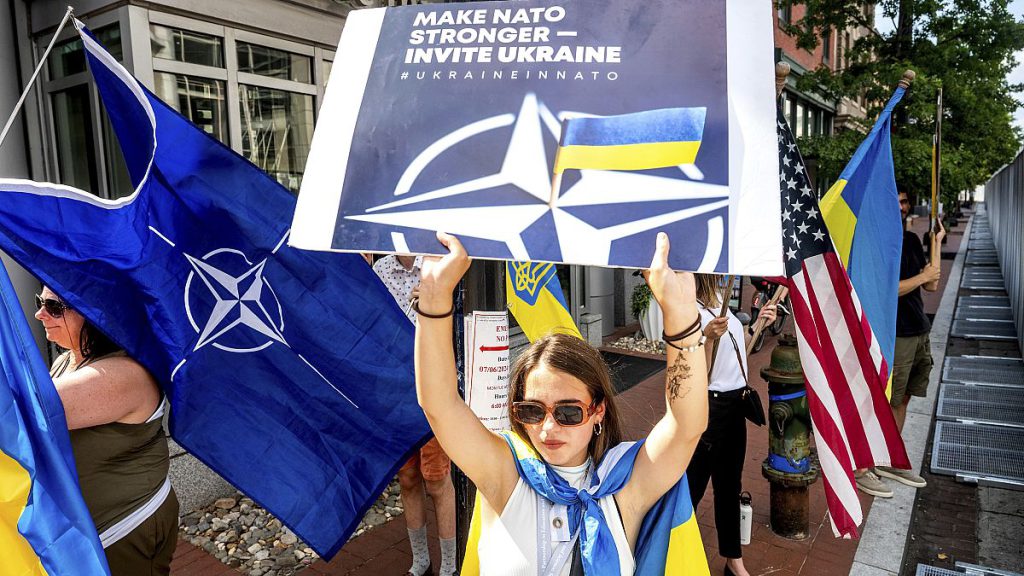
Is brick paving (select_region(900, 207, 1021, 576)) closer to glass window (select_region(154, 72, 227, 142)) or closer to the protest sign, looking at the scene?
the protest sign

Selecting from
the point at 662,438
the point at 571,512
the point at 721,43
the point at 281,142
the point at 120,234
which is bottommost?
the point at 571,512

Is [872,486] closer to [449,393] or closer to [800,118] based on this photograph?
[449,393]

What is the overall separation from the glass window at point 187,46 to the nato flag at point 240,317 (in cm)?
292

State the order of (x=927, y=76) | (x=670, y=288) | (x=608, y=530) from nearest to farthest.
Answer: (x=670, y=288) < (x=608, y=530) < (x=927, y=76)

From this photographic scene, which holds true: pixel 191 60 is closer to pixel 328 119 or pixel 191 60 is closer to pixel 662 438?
pixel 328 119

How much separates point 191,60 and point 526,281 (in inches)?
148

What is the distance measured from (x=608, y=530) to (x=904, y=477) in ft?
16.2

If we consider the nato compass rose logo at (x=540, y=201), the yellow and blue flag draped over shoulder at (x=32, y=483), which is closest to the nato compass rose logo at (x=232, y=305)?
the yellow and blue flag draped over shoulder at (x=32, y=483)

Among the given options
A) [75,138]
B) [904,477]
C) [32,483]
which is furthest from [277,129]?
[904,477]

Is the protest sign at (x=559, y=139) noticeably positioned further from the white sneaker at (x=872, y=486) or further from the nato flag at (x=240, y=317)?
the white sneaker at (x=872, y=486)

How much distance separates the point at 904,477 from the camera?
19.2 feet

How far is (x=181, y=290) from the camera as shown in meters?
2.96

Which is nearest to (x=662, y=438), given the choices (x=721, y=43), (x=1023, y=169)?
(x=721, y=43)

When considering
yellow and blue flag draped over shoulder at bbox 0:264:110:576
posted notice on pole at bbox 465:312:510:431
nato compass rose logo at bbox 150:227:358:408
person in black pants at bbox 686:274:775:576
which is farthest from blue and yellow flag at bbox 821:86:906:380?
yellow and blue flag draped over shoulder at bbox 0:264:110:576
